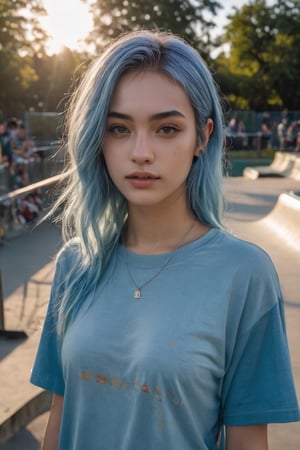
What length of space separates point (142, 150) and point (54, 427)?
84 centimetres

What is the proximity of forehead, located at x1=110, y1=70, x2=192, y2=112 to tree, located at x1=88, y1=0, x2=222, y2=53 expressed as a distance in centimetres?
5127

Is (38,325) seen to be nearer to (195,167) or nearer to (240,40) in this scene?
(195,167)

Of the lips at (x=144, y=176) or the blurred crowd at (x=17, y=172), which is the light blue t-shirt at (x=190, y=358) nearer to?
the lips at (x=144, y=176)

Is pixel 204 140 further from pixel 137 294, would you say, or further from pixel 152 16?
pixel 152 16

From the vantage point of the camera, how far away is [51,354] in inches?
79.6

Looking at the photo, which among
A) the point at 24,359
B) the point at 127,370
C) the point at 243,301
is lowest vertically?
the point at 24,359

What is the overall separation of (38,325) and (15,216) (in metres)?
6.25

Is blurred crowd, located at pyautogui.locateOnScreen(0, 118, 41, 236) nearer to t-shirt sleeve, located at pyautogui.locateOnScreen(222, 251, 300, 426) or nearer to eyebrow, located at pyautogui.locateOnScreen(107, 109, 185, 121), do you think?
eyebrow, located at pyautogui.locateOnScreen(107, 109, 185, 121)

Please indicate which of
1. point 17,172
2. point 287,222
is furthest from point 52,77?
point 287,222

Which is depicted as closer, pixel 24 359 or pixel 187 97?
pixel 187 97

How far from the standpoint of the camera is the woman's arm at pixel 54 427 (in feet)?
6.42

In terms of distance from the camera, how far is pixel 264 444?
1707mm

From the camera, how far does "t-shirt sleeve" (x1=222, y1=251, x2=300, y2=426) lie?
1.66 metres

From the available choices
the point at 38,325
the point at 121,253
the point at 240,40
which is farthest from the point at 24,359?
the point at 240,40
